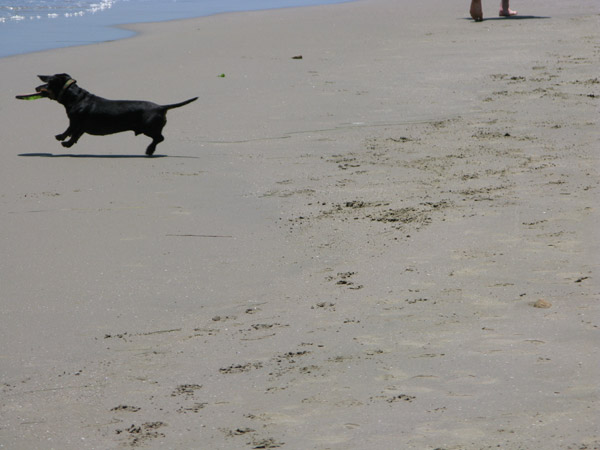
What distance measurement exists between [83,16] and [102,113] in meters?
10.4

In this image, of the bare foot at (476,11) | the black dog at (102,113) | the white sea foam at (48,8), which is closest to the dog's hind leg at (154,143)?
the black dog at (102,113)

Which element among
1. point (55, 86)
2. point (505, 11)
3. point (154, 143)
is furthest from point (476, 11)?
point (55, 86)

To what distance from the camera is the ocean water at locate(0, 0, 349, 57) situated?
12.8m

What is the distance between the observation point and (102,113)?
268 inches

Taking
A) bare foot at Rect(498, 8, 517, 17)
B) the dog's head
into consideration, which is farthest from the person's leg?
the dog's head

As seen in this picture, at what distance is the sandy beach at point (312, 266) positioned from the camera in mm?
3062

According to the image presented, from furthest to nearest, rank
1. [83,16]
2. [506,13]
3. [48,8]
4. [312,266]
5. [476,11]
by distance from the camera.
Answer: [48,8] → [83,16] → [506,13] → [476,11] → [312,266]

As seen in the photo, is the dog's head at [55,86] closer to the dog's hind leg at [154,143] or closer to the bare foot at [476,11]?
the dog's hind leg at [154,143]

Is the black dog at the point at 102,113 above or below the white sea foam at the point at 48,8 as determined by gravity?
below

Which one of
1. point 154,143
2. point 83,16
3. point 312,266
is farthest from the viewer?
point 83,16

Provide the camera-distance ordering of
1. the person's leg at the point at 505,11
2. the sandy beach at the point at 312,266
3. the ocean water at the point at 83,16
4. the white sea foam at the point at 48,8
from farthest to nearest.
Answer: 1. the white sea foam at the point at 48,8
2. the person's leg at the point at 505,11
3. the ocean water at the point at 83,16
4. the sandy beach at the point at 312,266

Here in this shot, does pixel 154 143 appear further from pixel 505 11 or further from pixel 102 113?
pixel 505 11

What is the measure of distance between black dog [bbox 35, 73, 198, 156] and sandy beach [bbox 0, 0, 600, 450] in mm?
194

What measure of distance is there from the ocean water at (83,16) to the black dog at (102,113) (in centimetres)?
498
